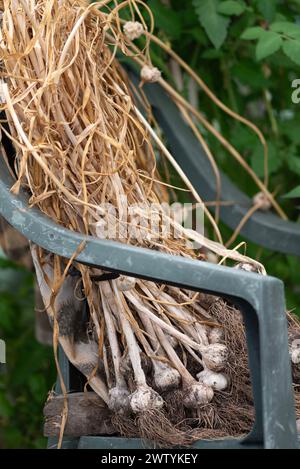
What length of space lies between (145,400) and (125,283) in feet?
0.65

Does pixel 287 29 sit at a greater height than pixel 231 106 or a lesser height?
lesser

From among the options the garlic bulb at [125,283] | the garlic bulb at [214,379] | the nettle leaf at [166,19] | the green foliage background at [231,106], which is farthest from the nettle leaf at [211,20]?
the garlic bulb at [214,379]

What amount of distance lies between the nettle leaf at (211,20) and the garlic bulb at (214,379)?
775 mm

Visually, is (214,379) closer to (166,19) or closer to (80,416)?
(80,416)

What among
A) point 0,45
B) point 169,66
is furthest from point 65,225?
point 169,66

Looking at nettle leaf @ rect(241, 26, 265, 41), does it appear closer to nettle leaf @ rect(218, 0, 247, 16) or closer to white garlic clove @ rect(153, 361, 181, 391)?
nettle leaf @ rect(218, 0, 247, 16)

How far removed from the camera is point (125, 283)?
1.41 m

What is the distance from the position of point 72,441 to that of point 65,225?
0.34 metres

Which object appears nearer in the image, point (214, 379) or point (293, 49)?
point (214, 379)

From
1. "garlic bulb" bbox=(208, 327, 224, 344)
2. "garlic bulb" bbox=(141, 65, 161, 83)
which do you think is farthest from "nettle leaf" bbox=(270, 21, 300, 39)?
"garlic bulb" bbox=(208, 327, 224, 344)

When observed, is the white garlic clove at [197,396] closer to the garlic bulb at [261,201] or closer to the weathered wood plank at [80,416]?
the weathered wood plank at [80,416]

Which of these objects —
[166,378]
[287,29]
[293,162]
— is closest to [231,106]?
[293,162]

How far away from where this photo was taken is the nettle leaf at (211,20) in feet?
6.07

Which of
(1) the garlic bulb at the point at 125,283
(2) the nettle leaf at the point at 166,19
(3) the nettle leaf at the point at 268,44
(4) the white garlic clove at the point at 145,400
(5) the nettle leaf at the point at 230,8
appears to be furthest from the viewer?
(2) the nettle leaf at the point at 166,19
